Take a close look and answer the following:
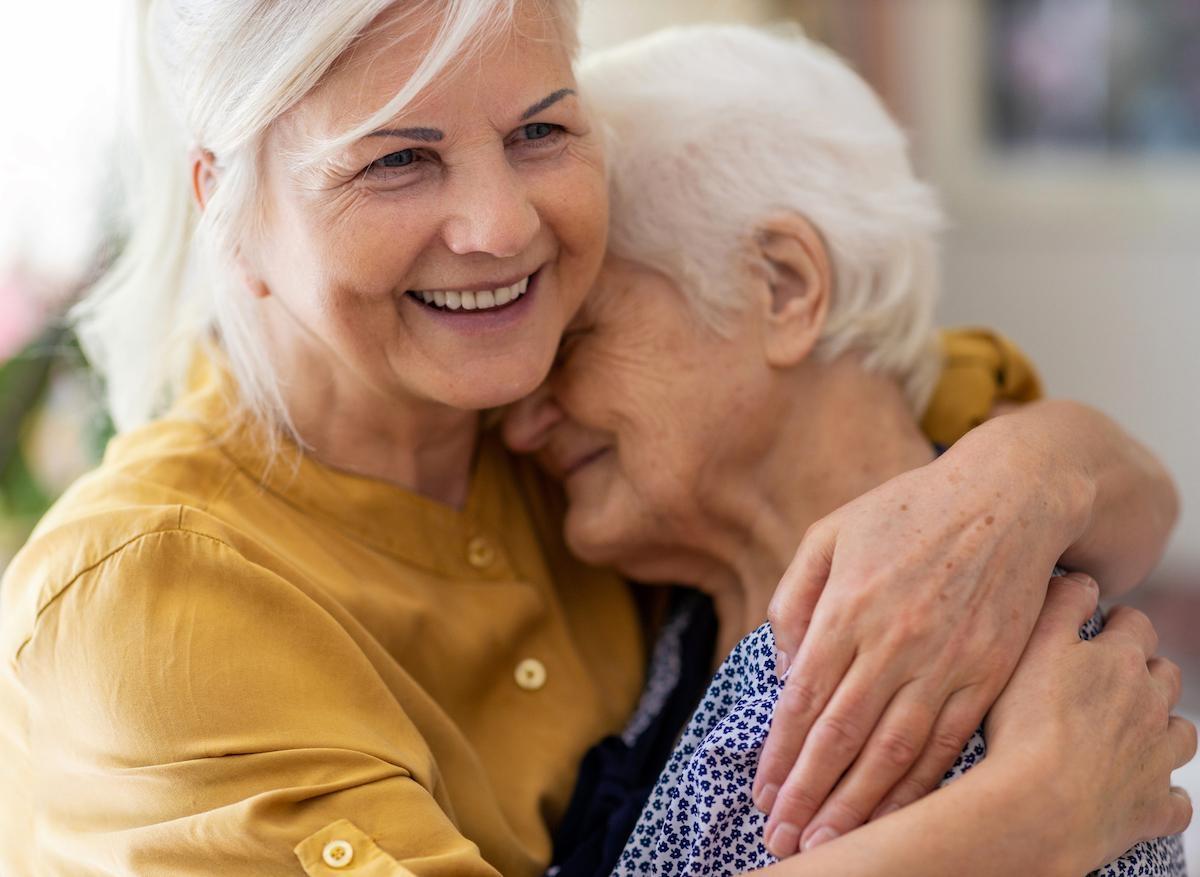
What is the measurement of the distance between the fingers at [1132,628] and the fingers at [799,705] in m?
0.34

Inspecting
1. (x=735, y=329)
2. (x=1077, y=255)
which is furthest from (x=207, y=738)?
(x=1077, y=255)

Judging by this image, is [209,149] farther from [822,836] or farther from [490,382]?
[822,836]

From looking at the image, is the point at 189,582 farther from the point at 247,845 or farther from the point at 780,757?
the point at 780,757

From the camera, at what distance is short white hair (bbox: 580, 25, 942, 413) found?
163 centimetres

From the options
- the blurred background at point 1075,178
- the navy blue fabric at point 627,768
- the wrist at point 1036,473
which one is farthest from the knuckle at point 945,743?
the blurred background at point 1075,178

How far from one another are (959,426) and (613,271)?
20.6 inches

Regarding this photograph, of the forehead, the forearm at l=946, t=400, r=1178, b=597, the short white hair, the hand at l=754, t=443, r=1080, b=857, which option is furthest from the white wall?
the forehead

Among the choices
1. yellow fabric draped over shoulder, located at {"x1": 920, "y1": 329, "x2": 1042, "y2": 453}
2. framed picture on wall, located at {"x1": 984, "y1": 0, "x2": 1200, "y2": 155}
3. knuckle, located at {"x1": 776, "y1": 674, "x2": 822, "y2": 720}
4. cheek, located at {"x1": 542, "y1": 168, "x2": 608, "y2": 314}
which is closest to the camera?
knuckle, located at {"x1": 776, "y1": 674, "x2": 822, "y2": 720}

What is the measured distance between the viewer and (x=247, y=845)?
3.90 ft

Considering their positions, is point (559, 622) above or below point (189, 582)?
below

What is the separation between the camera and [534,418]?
1733 mm

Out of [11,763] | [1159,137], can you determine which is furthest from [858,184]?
[1159,137]

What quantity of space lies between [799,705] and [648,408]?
50 cm

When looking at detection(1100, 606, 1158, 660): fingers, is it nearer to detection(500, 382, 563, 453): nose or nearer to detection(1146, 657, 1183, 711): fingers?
detection(1146, 657, 1183, 711): fingers
